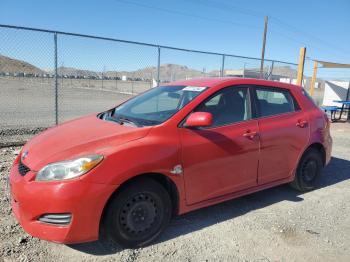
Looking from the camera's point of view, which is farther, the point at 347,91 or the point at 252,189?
the point at 347,91

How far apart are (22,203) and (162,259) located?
4.44 feet

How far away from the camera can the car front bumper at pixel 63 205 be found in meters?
2.84

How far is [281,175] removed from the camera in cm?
461

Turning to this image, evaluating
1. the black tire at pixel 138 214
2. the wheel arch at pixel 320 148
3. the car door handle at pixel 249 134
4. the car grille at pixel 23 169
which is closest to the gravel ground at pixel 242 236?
the black tire at pixel 138 214

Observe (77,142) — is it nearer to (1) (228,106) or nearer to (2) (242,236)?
(1) (228,106)

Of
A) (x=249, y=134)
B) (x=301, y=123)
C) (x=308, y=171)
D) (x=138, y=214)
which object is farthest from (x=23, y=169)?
(x=308, y=171)

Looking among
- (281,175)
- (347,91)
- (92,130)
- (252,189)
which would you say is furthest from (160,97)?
(347,91)

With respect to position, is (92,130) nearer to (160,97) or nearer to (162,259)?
(160,97)

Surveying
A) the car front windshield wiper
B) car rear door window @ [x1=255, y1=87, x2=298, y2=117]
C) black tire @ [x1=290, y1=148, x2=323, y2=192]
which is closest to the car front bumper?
the car front windshield wiper

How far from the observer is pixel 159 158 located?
327cm

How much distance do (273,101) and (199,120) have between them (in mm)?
1726

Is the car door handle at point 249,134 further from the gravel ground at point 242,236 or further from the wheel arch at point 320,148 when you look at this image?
the wheel arch at point 320,148

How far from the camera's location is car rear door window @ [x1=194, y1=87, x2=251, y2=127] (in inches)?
152

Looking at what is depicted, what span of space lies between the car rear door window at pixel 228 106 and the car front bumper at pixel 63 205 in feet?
4.81
